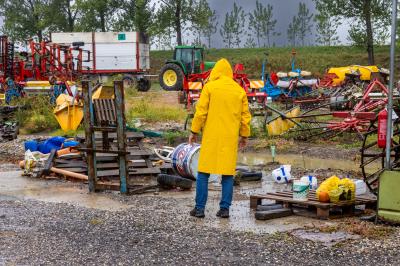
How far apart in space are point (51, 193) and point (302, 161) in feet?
17.6

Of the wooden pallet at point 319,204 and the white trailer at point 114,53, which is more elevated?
the white trailer at point 114,53

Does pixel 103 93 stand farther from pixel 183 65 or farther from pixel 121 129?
pixel 183 65

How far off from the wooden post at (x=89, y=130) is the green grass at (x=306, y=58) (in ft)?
104

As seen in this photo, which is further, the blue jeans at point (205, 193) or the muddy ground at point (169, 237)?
the blue jeans at point (205, 193)

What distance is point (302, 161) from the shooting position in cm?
1241

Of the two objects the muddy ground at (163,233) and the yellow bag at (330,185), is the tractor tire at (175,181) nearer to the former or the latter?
the muddy ground at (163,233)

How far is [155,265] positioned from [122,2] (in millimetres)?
47346

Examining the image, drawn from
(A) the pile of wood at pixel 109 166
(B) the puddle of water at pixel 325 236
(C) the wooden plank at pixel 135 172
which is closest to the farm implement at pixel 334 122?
(A) the pile of wood at pixel 109 166

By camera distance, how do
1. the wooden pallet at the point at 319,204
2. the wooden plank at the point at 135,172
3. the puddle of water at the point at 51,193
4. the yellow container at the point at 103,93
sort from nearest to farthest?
the wooden pallet at the point at 319,204 → the puddle of water at the point at 51,193 → the wooden plank at the point at 135,172 → the yellow container at the point at 103,93

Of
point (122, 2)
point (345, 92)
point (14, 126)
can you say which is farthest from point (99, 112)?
point (122, 2)

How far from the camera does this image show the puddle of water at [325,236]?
6067 mm

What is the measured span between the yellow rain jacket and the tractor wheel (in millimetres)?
22477

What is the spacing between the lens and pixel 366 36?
4066 cm

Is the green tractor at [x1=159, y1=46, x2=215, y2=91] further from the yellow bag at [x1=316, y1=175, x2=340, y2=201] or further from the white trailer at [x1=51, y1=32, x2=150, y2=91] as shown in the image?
the yellow bag at [x1=316, y1=175, x2=340, y2=201]
